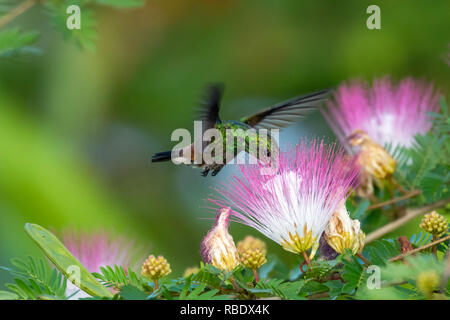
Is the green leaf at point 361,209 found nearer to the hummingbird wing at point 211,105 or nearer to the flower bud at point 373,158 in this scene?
the flower bud at point 373,158

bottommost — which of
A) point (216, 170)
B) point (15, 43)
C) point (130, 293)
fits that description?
point (130, 293)

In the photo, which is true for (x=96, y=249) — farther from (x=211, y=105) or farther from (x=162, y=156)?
(x=211, y=105)

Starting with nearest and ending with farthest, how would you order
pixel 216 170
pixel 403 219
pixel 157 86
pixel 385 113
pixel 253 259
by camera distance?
pixel 253 259
pixel 216 170
pixel 403 219
pixel 385 113
pixel 157 86

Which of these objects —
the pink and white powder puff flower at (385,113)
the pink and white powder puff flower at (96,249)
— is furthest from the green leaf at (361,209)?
the pink and white powder puff flower at (96,249)

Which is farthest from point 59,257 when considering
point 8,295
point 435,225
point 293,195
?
point 435,225

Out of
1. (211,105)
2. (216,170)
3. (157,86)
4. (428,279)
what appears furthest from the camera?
(157,86)

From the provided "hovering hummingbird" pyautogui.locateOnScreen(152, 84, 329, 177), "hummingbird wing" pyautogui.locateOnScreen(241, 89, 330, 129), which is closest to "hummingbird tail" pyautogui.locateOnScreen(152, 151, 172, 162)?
"hovering hummingbird" pyautogui.locateOnScreen(152, 84, 329, 177)

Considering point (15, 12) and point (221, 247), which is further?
point (15, 12)
